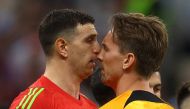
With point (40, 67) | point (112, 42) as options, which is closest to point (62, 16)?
point (112, 42)

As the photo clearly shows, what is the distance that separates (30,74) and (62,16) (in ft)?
8.24

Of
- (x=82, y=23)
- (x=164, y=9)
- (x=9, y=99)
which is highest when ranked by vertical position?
(x=82, y=23)

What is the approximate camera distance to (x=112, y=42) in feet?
9.88

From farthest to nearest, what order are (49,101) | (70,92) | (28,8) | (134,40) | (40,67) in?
1. (28,8)
2. (40,67)
3. (70,92)
4. (49,101)
5. (134,40)

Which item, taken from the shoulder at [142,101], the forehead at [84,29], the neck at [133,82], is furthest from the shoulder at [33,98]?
the shoulder at [142,101]

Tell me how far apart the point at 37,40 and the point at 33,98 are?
2920 millimetres

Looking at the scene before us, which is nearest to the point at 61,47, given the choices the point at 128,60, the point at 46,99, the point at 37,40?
the point at 46,99

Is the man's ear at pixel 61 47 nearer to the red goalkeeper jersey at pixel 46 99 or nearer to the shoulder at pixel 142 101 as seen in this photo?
the red goalkeeper jersey at pixel 46 99

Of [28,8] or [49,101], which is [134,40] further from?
[28,8]

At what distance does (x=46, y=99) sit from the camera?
339 cm

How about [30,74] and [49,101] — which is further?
[30,74]

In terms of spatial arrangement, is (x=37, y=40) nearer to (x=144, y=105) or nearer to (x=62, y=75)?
(x=62, y=75)

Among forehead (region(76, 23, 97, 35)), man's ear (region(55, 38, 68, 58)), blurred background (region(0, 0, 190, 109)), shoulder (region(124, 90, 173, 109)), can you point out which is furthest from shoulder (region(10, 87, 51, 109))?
blurred background (region(0, 0, 190, 109))

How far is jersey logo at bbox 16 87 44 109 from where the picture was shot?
3375 millimetres
